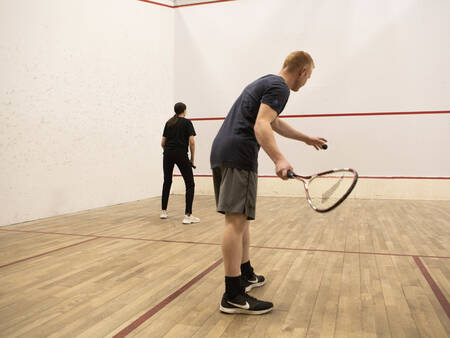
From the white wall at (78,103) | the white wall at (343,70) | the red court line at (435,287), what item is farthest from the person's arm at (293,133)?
the white wall at (343,70)

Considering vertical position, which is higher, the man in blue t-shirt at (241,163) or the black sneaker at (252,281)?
the man in blue t-shirt at (241,163)

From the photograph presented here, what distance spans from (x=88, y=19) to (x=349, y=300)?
156 inches

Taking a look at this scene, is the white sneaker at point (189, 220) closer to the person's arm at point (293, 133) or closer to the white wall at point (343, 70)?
the person's arm at point (293, 133)

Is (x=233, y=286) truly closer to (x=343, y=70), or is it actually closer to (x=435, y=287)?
(x=435, y=287)

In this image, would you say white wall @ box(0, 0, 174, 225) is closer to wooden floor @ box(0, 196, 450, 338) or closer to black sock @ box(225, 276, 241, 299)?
wooden floor @ box(0, 196, 450, 338)

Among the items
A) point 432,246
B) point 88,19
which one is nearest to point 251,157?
point 432,246

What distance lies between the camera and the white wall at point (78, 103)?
3455 mm

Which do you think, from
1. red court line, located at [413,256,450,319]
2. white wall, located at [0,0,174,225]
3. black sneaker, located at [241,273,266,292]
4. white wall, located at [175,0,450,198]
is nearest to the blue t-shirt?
black sneaker, located at [241,273,266,292]

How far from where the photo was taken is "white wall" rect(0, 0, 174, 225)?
3.46 metres

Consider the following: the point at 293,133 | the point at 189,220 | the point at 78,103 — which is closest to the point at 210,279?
the point at 293,133

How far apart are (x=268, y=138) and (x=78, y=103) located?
3359 mm

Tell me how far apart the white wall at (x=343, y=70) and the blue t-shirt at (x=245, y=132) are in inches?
165

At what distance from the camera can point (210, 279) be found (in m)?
1.86

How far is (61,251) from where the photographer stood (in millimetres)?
2410
